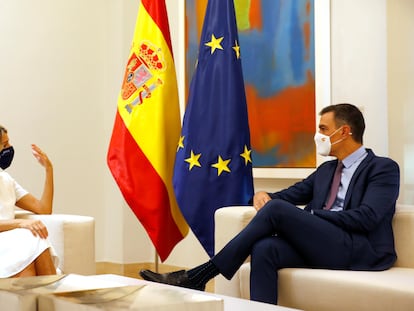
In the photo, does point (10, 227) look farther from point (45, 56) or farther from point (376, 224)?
point (45, 56)

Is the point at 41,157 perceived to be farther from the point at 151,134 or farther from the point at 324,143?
the point at 324,143

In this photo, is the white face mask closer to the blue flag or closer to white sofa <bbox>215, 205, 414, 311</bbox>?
white sofa <bbox>215, 205, 414, 311</bbox>

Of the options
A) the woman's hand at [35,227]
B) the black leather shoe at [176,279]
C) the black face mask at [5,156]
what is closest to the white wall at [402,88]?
the black leather shoe at [176,279]

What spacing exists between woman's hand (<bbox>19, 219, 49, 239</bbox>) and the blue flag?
92 centimetres

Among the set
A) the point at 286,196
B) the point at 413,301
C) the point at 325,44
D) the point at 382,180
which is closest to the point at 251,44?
the point at 325,44

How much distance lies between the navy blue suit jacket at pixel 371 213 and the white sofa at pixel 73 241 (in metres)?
1.27

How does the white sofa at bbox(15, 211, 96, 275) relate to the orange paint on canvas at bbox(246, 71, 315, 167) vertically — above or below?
below

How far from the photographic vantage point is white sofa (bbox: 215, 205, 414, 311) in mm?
2898

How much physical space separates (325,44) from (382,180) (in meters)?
1.40

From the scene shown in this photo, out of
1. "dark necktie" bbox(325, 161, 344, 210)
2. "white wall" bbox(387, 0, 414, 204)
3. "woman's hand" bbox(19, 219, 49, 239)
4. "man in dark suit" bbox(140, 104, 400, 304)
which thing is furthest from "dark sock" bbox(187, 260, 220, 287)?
"white wall" bbox(387, 0, 414, 204)

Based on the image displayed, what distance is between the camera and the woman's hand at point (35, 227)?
12.1 ft

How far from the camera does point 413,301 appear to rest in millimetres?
2789

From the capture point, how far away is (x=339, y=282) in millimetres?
3039

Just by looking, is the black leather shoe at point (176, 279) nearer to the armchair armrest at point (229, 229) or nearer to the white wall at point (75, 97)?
the armchair armrest at point (229, 229)
